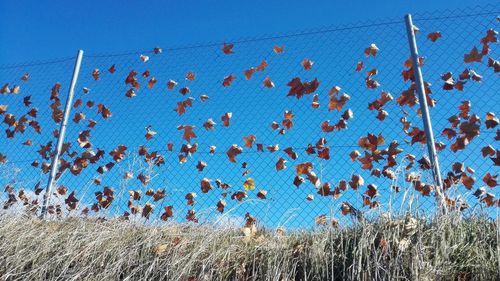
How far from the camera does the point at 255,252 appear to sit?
9.29ft

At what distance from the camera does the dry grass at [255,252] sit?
2.42 metres

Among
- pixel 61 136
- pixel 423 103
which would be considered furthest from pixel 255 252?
pixel 61 136

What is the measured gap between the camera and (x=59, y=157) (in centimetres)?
462

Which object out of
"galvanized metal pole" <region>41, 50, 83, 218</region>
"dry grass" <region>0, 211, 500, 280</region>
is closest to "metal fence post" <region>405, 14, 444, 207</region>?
"dry grass" <region>0, 211, 500, 280</region>

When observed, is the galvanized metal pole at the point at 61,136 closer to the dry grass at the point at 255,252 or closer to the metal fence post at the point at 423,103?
the dry grass at the point at 255,252

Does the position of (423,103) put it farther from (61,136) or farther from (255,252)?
(61,136)

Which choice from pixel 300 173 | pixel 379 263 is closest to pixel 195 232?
pixel 300 173

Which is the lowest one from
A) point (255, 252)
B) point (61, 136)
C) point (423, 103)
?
point (255, 252)

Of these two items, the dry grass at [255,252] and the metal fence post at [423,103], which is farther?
the metal fence post at [423,103]

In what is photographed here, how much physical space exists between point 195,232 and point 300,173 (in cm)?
93

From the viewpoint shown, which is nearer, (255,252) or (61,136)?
(255,252)

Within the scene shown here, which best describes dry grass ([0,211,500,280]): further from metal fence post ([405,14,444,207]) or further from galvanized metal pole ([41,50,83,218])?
galvanized metal pole ([41,50,83,218])

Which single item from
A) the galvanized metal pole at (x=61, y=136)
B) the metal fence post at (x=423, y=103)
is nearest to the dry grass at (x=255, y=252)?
the metal fence post at (x=423, y=103)

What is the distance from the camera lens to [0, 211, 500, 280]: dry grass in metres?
2.42
